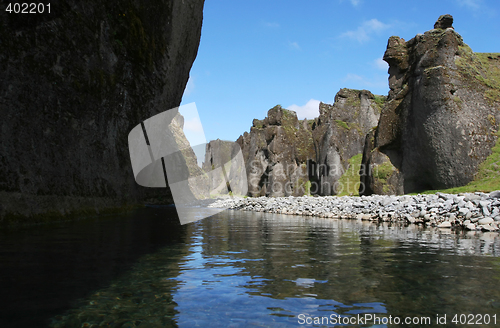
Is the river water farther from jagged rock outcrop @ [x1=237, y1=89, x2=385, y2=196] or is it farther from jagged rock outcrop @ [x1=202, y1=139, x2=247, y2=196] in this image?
jagged rock outcrop @ [x1=202, y1=139, x2=247, y2=196]

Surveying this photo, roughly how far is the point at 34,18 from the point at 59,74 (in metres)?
1.88

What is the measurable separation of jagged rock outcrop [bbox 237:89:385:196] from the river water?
2965 centimetres

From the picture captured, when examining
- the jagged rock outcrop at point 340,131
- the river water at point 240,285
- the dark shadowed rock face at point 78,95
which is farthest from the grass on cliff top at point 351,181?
the river water at point 240,285

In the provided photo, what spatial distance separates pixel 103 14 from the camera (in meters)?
14.9

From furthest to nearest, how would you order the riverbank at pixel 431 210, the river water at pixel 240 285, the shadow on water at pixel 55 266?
the riverbank at pixel 431 210
the shadow on water at pixel 55 266
the river water at pixel 240 285

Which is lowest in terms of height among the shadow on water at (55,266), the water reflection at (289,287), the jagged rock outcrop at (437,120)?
the water reflection at (289,287)

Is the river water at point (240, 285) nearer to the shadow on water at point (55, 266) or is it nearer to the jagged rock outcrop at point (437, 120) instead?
the shadow on water at point (55, 266)

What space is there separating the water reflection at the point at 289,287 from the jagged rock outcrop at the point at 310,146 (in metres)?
29.7

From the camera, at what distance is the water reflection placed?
3.29m

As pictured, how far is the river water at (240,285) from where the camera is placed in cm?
320

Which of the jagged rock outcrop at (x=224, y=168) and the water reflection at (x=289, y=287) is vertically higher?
the jagged rock outcrop at (x=224, y=168)

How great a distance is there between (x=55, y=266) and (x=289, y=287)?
344 centimetres

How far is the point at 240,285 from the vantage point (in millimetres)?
4371

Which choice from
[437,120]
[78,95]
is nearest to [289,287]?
[78,95]
